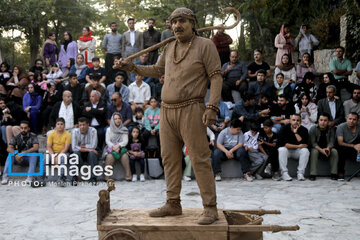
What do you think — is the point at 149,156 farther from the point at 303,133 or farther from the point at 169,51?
the point at 169,51

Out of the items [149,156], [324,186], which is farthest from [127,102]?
[324,186]

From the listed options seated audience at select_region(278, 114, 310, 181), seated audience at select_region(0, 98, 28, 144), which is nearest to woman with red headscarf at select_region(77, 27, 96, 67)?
seated audience at select_region(0, 98, 28, 144)

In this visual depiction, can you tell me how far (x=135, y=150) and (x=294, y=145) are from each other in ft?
10.2

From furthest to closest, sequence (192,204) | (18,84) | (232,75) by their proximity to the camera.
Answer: (18,84) → (232,75) → (192,204)

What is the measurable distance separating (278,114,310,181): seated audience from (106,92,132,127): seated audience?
10.6ft

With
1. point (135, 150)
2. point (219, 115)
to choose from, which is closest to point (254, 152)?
point (219, 115)

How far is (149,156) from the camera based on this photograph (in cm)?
852

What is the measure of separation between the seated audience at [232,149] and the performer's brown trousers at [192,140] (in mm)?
4207

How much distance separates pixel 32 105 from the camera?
970 centimetres

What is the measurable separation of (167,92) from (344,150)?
5.47 m

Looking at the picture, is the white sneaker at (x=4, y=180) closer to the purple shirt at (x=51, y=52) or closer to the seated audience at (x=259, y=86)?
the purple shirt at (x=51, y=52)

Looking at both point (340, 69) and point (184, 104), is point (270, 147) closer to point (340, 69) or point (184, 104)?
point (340, 69)

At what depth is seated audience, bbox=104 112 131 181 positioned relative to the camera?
324 inches

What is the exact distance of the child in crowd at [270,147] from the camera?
8.27 metres
